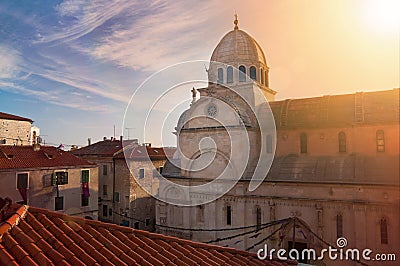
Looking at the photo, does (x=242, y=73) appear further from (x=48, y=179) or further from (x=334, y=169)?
(x=48, y=179)

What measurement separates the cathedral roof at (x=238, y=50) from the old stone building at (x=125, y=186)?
37.8 ft

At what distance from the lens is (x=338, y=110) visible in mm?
16172

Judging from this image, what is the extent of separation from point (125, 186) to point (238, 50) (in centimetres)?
1433

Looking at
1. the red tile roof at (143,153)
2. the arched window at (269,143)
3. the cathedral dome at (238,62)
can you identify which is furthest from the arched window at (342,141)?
the red tile roof at (143,153)

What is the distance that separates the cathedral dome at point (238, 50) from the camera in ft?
64.4

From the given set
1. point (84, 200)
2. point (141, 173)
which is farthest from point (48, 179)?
point (141, 173)

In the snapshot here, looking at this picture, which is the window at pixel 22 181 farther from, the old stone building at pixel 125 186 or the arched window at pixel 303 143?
the arched window at pixel 303 143

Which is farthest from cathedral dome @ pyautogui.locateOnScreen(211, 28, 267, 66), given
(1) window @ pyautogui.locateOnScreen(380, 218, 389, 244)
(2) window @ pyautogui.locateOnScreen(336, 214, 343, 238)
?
(1) window @ pyautogui.locateOnScreen(380, 218, 389, 244)

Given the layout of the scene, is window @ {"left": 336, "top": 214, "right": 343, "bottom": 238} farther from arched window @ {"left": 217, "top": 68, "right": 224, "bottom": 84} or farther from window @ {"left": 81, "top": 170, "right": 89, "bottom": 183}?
window @ {"left": 81, "top": 170, "right": 89, "bottom": 183}

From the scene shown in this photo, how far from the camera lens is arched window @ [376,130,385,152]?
1406 cm

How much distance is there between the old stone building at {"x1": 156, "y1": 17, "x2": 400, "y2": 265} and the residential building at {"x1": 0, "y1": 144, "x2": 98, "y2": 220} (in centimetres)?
574

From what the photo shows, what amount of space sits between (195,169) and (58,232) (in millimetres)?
13931

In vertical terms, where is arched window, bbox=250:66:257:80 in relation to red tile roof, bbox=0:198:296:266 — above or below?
above

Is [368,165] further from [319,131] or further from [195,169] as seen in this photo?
[195,169]
